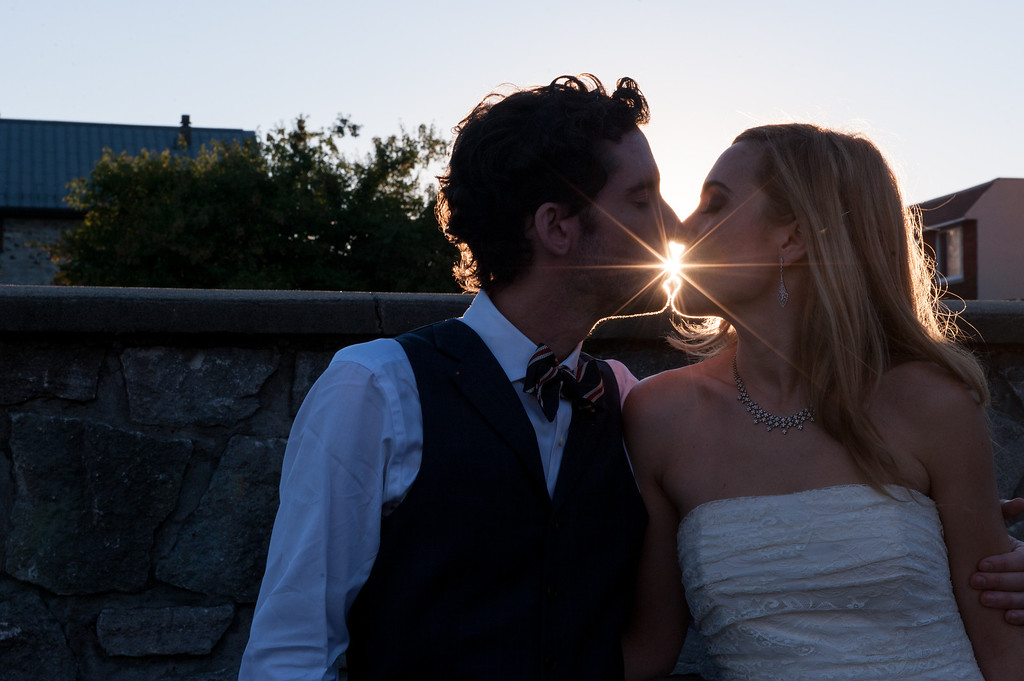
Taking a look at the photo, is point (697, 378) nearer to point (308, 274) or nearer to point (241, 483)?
point (241, 483)

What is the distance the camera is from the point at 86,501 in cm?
249

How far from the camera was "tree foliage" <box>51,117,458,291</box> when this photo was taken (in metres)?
20.2

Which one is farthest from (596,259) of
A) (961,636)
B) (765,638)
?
(961,636)

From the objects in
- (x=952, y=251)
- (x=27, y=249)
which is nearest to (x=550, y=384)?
(x=952, y=251)

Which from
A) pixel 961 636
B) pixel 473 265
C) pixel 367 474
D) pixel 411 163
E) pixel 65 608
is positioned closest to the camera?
pixel 367 474

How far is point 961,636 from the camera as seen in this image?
2.12 meters

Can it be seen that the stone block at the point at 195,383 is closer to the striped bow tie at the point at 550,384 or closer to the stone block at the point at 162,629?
the stone block at the point at 162,629

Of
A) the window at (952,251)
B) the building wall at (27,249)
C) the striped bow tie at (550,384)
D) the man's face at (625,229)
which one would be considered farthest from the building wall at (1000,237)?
the striped bow tie at (550,384)

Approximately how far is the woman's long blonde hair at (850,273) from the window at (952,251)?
31.5 meters

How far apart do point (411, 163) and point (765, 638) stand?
74.9ft

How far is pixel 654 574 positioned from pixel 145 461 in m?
1.40

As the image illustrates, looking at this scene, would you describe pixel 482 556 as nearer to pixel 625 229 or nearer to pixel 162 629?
pixel 625 229

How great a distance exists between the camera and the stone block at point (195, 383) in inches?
100

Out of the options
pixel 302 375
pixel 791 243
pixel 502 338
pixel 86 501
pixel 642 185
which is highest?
pixel 642 185
